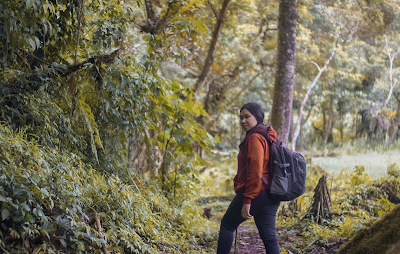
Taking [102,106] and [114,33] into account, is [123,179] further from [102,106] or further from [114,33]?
[114,33]

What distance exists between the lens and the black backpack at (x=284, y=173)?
3.34m

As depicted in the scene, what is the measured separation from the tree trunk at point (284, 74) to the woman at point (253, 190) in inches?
140

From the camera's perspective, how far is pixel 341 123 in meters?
25.4

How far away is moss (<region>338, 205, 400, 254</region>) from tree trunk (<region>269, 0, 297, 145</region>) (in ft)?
11.7

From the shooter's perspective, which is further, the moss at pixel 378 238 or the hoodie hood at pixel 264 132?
the hoodie hood at pixel 264 132

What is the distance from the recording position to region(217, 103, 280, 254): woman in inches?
130

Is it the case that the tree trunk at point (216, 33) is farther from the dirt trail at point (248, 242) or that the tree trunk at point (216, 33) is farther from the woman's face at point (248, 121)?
the woman's face at point (248, 121)

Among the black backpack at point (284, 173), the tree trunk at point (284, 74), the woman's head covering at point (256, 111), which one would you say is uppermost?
the tree trunk at point (284, 74)

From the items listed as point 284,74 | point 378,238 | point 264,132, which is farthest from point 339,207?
point 264,132

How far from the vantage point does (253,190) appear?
329 centimetres

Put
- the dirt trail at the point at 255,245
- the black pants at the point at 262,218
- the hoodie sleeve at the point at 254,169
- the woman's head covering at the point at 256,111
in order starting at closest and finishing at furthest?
the hoodie sleeve at the point at 254,169, the black pants at the point at 262,218, the woman's head covering at the point at 256,111, the dirt trail at the point at 255,245

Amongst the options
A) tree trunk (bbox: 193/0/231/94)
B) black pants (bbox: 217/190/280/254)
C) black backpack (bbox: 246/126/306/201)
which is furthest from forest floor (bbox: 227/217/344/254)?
tree trunk (bbox: 193/0/231/94)

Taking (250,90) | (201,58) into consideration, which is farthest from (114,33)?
(250,90)

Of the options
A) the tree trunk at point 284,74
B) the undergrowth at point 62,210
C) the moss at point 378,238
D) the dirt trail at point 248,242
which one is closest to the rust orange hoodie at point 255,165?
the moss at point 378,238
